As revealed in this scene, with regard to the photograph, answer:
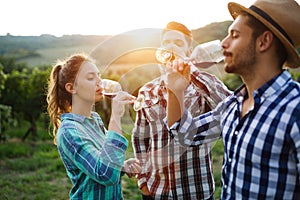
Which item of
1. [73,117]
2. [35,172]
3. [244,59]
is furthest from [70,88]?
[35,172]

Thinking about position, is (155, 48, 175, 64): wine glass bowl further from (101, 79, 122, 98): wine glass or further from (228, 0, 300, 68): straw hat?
(228, 0, 300, 68): straw hat

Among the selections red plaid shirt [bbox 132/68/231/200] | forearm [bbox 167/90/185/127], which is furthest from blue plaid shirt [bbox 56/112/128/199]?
red plaid shirt [bbox 132/68/231/200]

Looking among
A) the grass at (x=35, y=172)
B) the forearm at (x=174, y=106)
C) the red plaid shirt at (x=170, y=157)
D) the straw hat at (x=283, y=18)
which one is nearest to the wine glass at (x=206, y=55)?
the red plaid shirt at (x=170, y=157)

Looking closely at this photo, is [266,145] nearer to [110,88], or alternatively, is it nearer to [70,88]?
[110,88]

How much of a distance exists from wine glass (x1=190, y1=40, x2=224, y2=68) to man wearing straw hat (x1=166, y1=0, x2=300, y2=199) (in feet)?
1.65

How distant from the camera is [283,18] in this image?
1795mm

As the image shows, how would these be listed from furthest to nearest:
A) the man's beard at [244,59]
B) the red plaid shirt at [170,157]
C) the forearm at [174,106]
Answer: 1. the red plaid shirt at [170,157]
2. the forearm at [174,106]
3. the man's beard at [244,59]

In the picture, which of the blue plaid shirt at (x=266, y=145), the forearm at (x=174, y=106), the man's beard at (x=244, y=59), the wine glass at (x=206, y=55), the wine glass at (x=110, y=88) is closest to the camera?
the blue plaid shirt at (x=266, y=145)

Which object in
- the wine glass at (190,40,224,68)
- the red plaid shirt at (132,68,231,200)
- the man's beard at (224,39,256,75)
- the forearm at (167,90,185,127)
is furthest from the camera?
the red plaid shirt at (132,68,231,200)

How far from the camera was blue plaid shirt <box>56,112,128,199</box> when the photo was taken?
2117mm

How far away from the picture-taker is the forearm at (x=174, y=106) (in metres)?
2.11

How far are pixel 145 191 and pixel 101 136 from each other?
0.61 metres

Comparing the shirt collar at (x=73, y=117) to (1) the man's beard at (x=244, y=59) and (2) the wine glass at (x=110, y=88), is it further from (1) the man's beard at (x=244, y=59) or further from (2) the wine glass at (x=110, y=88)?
(1) the man's beard at (x=244, y=59)

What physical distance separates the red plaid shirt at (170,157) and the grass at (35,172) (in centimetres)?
204
